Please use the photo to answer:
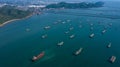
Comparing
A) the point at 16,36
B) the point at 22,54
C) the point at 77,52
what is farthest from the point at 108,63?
the point at 16,36

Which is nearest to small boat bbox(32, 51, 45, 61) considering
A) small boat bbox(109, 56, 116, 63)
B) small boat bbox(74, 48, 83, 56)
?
small boat bbox(74, 48, 83, 56)

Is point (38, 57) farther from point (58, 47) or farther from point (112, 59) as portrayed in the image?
point (112, 59)

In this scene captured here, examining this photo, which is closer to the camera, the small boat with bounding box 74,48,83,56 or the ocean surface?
the ocean surface

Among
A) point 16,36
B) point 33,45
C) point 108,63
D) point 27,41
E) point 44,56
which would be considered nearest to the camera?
point 108,63

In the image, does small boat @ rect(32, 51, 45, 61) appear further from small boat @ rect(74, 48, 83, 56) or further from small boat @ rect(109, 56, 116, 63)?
small boat @ rect(109, 56, 116, 63)

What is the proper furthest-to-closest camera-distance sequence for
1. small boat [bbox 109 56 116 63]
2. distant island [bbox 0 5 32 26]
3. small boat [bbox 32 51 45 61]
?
distant island [bbox 0 5 32 26]
small boat [bbox 32 51 45 61]
small boat [bbox 109 56 116 63]

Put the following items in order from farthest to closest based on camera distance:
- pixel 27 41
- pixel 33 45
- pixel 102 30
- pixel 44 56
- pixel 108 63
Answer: pixel 102 30 < pixel 27 41 < pixel 33 45 < pixel 44 56 < pixel 108 63

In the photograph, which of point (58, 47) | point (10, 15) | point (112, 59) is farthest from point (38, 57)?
point (10, 15)

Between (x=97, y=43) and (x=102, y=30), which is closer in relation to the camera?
(x=97, y=43)

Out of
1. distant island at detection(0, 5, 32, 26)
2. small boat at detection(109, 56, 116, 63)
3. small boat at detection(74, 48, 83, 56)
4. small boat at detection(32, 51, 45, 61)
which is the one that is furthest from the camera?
distant island at detection(0, 5, 32, 26)

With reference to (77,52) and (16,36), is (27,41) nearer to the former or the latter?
(16,36)
